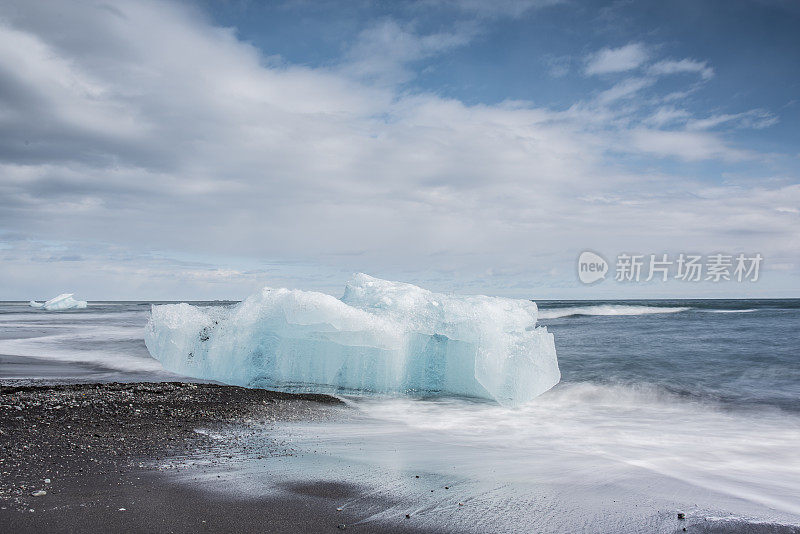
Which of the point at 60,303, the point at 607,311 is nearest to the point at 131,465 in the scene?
→ the point at 607,311

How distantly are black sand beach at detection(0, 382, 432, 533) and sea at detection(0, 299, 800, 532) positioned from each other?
30cm

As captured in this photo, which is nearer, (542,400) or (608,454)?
(608,454)

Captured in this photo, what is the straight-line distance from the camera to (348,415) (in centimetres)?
625

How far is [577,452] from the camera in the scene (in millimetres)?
4922

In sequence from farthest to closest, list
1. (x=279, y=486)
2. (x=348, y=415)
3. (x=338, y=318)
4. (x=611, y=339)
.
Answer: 1. (x=611, y=339)
2. (x=338, y=318)
3. (x=348, y=415)
4. (x=279, y=486)

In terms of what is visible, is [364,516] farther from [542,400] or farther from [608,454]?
[542,400]

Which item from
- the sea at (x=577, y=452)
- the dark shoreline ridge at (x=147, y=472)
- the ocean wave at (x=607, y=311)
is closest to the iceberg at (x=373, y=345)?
the sea at (x=577, y=452)

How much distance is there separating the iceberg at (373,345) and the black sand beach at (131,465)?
137 cm

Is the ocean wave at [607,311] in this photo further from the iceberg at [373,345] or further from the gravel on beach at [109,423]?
the gravel on beach at [109,423]

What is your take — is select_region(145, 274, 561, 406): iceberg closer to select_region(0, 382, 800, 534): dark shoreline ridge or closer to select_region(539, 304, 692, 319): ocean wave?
select_region(0, 382, 800, 534): dark shoreline ridge

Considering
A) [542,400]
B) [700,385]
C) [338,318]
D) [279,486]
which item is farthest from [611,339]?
[279,486]

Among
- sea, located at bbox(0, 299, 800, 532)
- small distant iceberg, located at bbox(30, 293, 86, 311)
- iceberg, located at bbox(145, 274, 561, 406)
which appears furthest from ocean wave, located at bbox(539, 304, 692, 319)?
small distant iceberg, located at bbox(30, 293, 86, 311)

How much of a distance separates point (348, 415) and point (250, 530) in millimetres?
3494

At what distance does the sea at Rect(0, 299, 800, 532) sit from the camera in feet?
10.6
